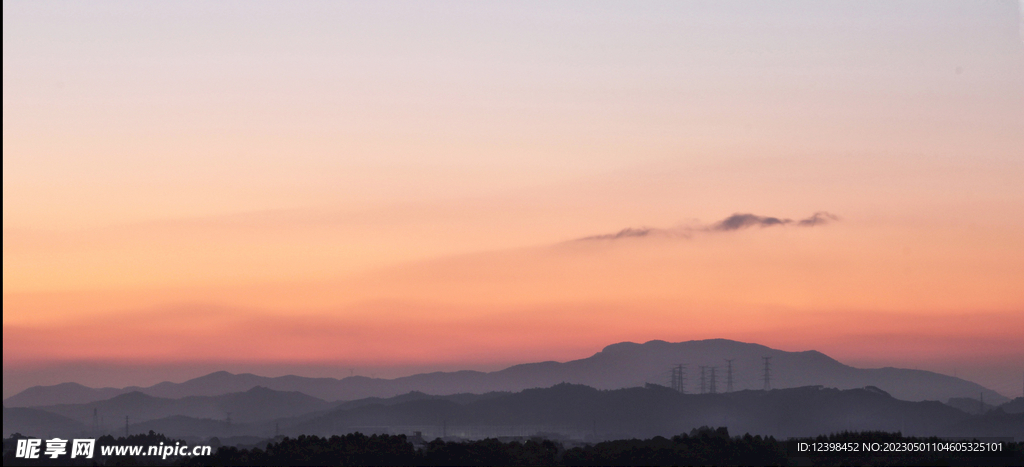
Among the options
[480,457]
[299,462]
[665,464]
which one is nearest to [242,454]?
[299,462]

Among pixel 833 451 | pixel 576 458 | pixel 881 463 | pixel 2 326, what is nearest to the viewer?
pixel 2 326

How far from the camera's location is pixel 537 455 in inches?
4843

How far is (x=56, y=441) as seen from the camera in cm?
8788

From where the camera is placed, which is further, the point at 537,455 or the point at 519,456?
the point at 519,456

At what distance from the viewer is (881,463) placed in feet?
370

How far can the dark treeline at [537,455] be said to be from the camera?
377 feet

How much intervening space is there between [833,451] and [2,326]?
104262 mm

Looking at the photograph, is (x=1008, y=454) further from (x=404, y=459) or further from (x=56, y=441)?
(x=56, y=441)

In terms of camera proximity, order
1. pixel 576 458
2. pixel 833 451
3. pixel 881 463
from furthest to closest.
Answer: pixel 833 451
pixel 576 458
pixel 881 463

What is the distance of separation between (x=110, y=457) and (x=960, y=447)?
98.7 meters

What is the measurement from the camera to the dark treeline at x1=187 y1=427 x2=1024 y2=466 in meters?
115

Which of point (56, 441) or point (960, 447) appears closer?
point (56, 441)

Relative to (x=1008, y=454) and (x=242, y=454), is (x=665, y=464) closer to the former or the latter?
(x=1008, y=454)

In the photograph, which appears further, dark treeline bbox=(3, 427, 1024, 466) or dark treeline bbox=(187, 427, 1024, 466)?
dark treeline bbox=(187, 427, 1024, 466)
